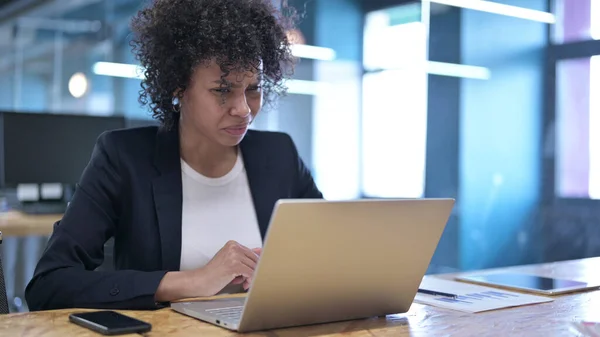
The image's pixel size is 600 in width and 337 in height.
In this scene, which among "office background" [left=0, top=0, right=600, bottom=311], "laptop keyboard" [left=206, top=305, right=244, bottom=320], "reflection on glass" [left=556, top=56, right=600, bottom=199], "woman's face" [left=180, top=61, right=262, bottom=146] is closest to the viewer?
"laptop keyboard" [left=206, top=305, right=244, bottom=320]

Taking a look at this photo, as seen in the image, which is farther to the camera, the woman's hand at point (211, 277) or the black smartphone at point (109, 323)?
the woman's hand at point (211, 277)

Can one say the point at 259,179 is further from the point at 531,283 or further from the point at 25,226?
the point at 25,226

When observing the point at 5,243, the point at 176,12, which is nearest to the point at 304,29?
Result: the point at 5,243

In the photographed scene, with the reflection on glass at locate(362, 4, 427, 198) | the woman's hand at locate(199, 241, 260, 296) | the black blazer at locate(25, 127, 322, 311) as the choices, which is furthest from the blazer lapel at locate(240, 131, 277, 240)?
the reflection on glass at locate(362, 4, 427, 198)

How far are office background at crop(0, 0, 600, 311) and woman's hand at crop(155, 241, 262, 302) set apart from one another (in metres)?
2.65

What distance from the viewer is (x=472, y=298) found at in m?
1.42

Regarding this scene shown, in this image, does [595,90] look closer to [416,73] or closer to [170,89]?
[416,73]

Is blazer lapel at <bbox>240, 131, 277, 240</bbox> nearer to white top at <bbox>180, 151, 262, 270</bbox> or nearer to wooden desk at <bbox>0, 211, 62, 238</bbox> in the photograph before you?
white top at <bbox>180, 151, 262, 270</bbox>

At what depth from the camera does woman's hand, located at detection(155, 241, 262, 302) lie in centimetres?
134

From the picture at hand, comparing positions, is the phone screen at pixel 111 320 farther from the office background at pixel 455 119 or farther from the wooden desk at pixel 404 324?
the office background at pixel 455 119

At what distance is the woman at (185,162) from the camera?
5.30 ft

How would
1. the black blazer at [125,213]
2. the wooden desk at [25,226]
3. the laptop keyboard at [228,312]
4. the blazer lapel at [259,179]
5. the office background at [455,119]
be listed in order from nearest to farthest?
1. the laptop keyboard at [228,312]
2. the black blazer at [125,213]
3. the blazer lapel at [259,179]
4. the wooden desk at [25,226]
5. the office background at [455,119]

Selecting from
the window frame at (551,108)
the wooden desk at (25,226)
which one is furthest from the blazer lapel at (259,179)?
the window frame at (551,108)

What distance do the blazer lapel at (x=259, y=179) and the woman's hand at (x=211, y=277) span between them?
1.45 feet
